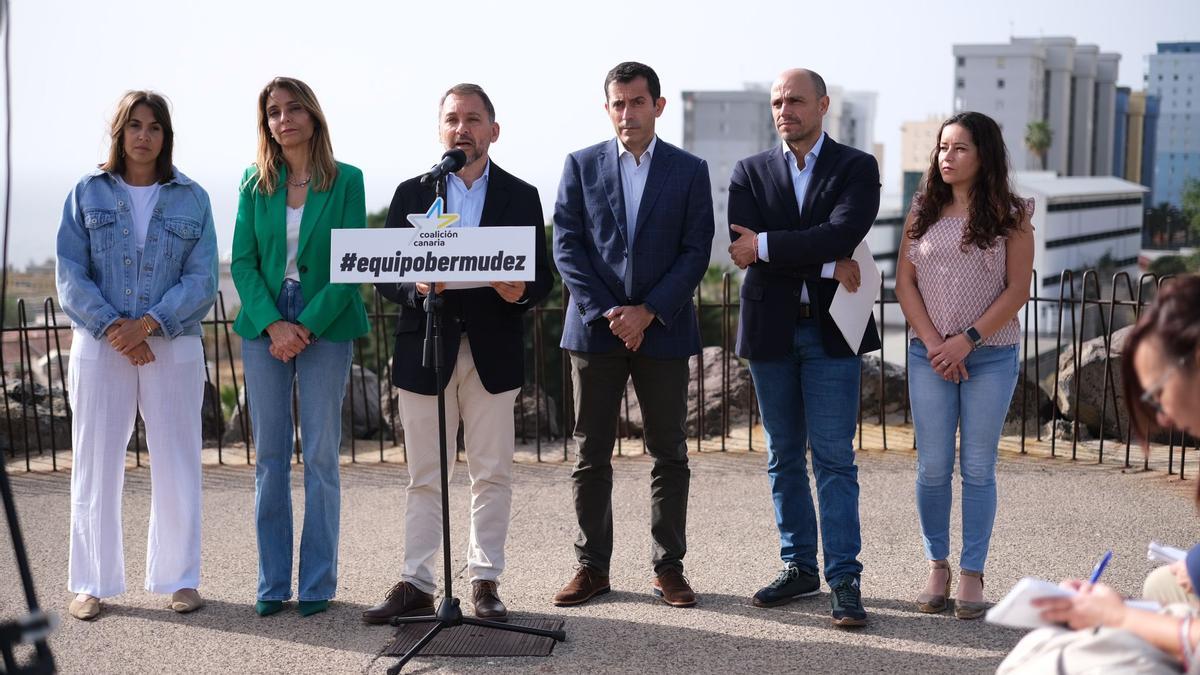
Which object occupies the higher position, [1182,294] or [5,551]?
[1182,294]

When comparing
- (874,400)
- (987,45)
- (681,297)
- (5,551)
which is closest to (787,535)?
(681,297)

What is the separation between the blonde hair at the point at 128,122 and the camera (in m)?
5.51

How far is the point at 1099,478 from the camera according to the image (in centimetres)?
812

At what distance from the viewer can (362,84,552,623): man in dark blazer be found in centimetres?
527

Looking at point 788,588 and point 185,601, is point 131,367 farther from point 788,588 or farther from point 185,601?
point 788,588

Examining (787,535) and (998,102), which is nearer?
(787,535)

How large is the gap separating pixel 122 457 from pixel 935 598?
3.69 metres

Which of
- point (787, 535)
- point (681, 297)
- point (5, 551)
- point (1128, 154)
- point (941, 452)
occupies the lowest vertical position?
point (5, 551)

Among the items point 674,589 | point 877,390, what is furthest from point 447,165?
point 877,390

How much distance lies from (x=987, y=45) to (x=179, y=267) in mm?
130477

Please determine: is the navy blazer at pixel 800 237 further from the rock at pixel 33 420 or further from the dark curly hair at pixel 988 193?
the rock at pixel 33 420

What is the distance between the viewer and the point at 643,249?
5.44 m

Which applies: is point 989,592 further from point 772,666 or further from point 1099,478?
point 1099,478

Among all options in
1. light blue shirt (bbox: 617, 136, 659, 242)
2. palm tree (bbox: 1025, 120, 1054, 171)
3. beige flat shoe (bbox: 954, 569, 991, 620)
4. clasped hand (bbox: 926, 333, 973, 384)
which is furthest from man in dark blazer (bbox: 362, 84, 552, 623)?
palm tree (bbox: 1025, 120, 1054, 171)
